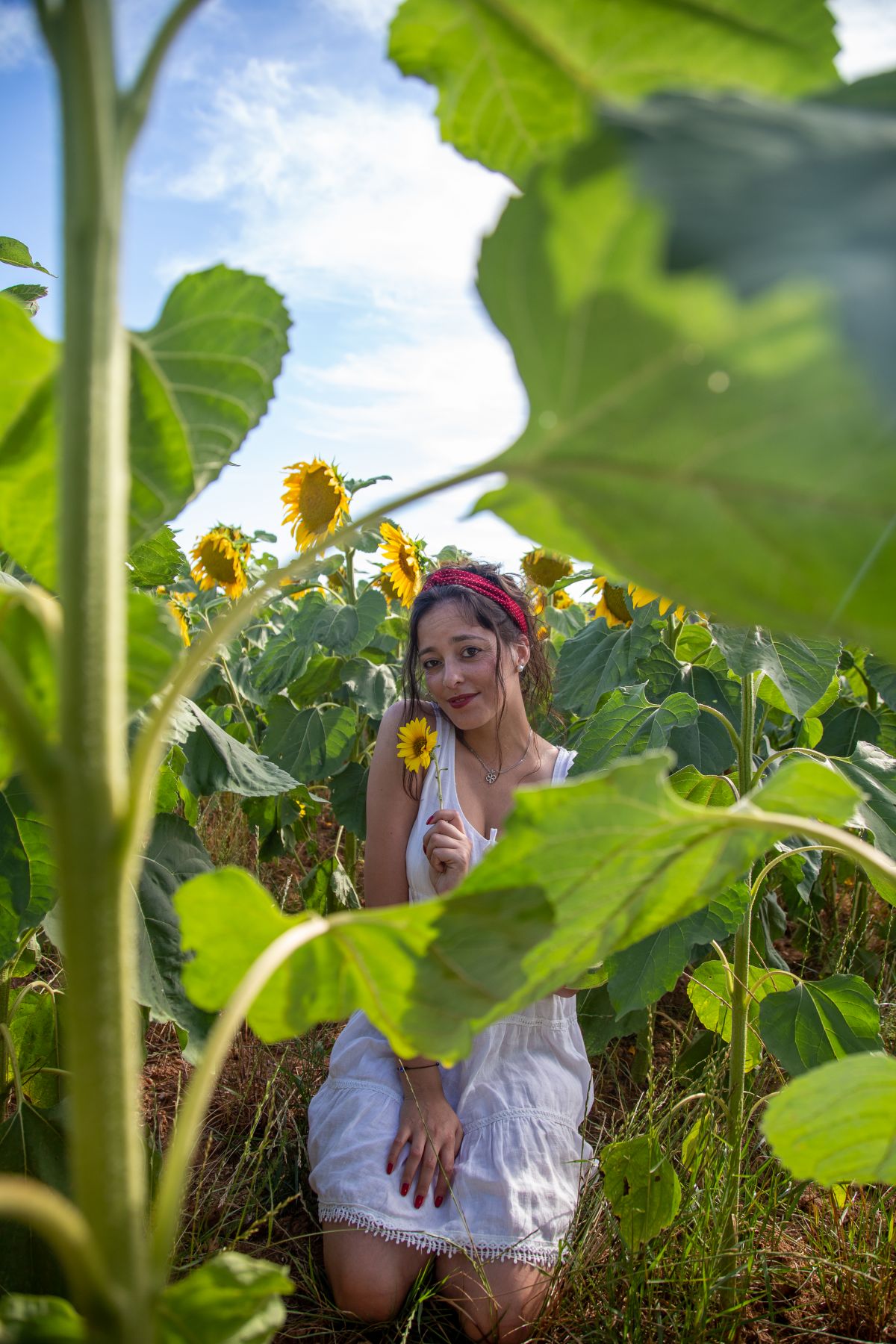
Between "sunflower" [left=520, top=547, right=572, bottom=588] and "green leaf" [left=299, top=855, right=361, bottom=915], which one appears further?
"sunflower" [left=520, top=547, right=572, bottom=588]

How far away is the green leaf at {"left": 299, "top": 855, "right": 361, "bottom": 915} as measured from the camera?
8.49 feet

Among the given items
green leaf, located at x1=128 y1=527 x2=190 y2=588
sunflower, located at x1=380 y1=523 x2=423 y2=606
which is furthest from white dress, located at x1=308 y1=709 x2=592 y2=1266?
sunflower, located at x1=380 y1=523 x2=423 y2=606

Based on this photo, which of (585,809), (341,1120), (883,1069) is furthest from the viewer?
(341,1120)

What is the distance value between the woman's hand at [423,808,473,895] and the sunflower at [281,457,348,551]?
4.40ft

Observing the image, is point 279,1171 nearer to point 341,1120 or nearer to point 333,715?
point 341,1120

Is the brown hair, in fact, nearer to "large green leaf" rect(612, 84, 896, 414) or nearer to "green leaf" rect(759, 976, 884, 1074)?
"green leaf" rect(759, 976, 884, 1074)

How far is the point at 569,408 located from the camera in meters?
0.36

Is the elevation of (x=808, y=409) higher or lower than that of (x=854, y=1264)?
higher

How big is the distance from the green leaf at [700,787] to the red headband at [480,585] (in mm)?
1089

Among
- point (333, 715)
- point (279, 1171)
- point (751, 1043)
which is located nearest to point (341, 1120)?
point (279, 1171)

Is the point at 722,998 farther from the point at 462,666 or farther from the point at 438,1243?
the point at 462,666

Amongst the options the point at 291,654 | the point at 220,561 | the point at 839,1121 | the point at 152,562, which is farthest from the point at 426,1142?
the point at 220,561

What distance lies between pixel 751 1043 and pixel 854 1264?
0.36m

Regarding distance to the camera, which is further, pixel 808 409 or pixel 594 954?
pixel 594 954
